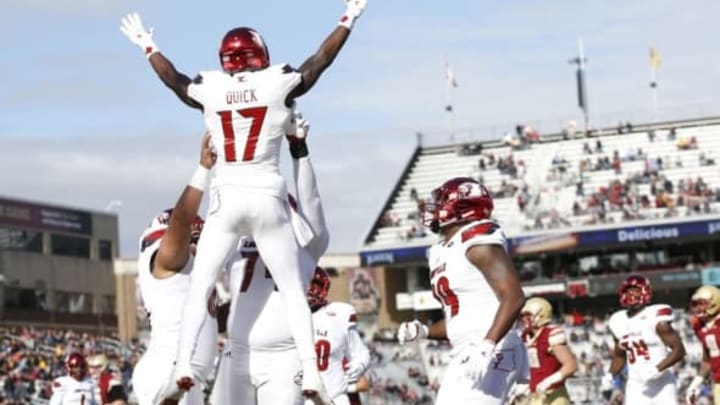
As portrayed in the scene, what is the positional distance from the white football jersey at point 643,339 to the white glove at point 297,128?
25.4 ft

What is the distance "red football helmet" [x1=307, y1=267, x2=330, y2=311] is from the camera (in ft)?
39.1

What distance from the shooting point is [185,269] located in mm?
9828

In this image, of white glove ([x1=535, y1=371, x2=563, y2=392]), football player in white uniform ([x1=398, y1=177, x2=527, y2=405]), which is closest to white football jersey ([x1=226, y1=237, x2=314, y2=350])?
football player in white uniform ([x1=398, y1=177, x2=527, y2=405])

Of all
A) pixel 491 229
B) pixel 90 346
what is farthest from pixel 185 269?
pixel 90 346

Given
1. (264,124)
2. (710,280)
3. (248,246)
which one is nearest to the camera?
(264,124)

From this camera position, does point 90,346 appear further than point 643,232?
No

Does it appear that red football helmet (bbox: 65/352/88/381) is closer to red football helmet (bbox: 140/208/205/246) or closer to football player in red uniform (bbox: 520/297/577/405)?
football player in red uniform (bbox: 520/297/577/405)

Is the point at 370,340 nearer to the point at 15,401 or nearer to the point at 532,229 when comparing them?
the point at 532,229

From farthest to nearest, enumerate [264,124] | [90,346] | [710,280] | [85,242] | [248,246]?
[85,242] < [710,280] < [90,346] < [248,246] < [264,124]

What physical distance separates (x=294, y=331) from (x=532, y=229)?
47058mm

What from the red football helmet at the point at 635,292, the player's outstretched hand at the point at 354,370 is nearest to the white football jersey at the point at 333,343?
the player's outstretched hand at the point at 354,370

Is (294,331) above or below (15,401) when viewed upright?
below

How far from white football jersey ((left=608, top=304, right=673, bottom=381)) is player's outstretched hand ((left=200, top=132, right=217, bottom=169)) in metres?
8.04

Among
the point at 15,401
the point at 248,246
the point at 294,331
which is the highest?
the point at 15,401
